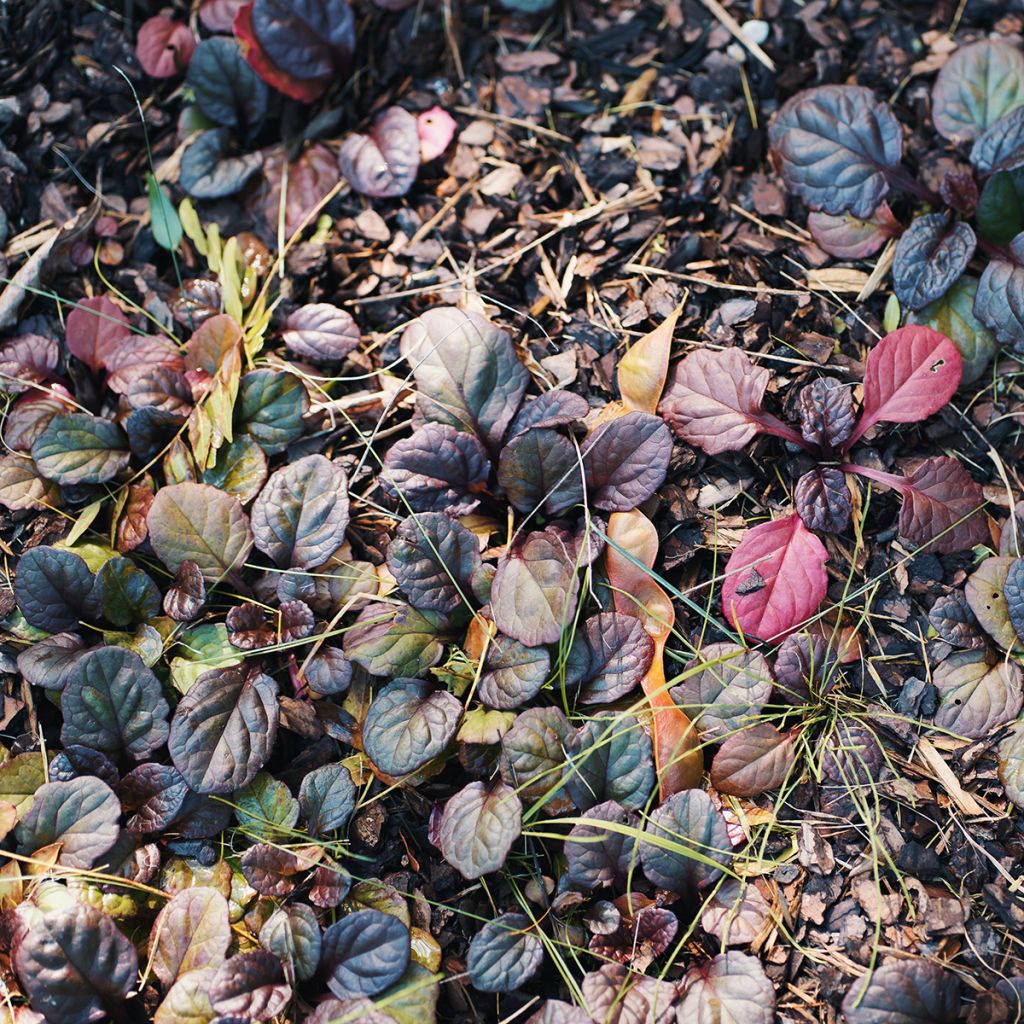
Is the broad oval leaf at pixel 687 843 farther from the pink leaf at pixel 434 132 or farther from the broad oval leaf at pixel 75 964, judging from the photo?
the pink leaf at pixel 434 132

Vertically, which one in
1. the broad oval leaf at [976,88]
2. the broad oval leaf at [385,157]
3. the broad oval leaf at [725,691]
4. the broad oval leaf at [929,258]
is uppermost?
the broad oval leaf at [976,88]

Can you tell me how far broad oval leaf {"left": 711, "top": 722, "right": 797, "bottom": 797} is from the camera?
1882mm

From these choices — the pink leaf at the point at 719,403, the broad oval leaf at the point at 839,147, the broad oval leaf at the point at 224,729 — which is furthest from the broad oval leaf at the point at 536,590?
the broad oval leaf at the point at 839,147

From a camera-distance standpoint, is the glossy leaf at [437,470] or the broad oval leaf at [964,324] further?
the broad oval leaf at [964,324]

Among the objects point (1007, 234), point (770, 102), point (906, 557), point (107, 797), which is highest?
point (770, 102)

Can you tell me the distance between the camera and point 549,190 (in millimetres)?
2359

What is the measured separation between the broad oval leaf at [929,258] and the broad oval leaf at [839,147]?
0.13 meters

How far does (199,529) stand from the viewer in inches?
80.4

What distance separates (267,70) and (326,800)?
5.87ft

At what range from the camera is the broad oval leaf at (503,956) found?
1733mm

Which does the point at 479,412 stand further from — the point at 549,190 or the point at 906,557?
the point at 906,557

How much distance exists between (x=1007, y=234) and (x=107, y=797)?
2.30 meters

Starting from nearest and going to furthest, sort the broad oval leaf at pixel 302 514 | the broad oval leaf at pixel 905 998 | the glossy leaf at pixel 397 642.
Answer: the broad oval leaf at pixel 905 998
the glossy leaf at pixel 397 642
the broad oval leaf at pixel 302 514

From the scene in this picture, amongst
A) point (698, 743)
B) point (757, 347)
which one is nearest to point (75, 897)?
point (698, 743)
